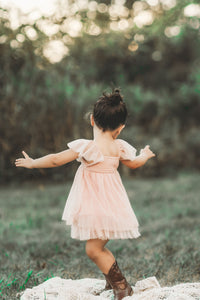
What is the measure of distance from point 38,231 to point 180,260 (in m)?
1.90

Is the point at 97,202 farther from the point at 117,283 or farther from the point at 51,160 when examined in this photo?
the point at 117,283

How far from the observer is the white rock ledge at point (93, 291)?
2248 mm

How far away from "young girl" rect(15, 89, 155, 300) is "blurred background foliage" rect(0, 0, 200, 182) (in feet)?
11.6

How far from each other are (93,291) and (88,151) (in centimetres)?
96

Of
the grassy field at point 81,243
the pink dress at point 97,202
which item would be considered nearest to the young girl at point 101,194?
the pink dress at point 97,202

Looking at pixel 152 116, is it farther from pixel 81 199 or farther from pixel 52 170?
pixel 81 199

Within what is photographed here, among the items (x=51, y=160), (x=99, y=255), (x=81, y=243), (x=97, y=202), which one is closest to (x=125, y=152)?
(x=97, y=202)

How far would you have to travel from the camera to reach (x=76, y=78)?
8.18 m

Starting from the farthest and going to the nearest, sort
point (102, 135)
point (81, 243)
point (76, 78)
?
point (76, 78), point (81, 243), point (102, 135)

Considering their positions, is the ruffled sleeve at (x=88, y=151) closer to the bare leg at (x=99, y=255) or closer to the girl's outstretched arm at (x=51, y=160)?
the girl's outstretched arm at (x=51, y=160)

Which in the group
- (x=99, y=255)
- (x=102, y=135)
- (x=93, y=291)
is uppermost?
(x=102, y=135)

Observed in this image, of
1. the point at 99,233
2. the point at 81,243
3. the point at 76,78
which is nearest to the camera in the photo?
the point at 99,233

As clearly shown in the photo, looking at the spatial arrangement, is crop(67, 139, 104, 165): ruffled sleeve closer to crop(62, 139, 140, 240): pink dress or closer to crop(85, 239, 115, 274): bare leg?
crop(62, 139, 140, 240): pink dress

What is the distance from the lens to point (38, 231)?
14.7 ft
